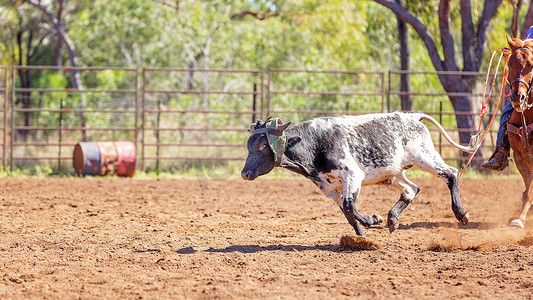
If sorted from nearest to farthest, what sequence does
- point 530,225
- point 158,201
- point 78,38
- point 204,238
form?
1. point 204,238
2. point 530,225
3. point 158,201
4. point 78,38

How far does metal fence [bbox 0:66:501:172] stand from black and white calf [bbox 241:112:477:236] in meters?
6.84

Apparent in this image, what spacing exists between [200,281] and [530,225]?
4169mm

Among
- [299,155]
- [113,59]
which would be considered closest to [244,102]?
[113,59]

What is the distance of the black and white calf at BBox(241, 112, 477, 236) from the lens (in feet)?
19.8

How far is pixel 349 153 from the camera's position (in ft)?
20.5

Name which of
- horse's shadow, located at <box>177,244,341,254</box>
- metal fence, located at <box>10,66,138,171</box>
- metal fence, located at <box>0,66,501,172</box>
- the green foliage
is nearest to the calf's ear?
horse's shadow, located at <box>177,244,341,254</box>

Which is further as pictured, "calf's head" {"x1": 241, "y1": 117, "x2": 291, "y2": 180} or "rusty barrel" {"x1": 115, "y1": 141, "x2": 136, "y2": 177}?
"rusty barrel" {"x1": 115, "y1": 141, "x2": 136, "y2": 177}

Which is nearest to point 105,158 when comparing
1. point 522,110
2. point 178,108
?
point 522,110

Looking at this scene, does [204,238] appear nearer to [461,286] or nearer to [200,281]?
[200,281]

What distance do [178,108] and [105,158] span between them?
33.8 ft

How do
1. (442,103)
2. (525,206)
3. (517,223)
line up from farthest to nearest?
1. (442,103)
2. (525,206)
3. (517,223)

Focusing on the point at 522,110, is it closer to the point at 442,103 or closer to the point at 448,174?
the point at 448,174

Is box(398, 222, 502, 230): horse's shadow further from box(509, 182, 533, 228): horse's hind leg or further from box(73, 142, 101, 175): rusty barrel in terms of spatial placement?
box(73, 142, 101, 175): rusty barrel

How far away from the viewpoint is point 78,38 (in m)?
29.7
